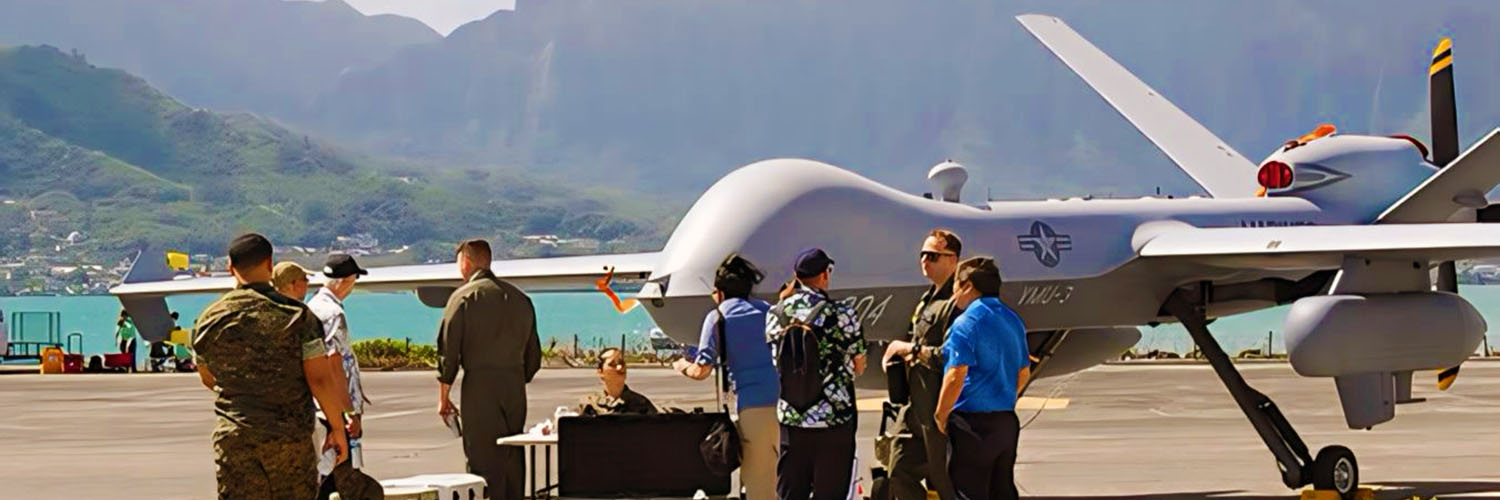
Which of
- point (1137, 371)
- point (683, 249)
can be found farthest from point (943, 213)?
point (1137, 371)

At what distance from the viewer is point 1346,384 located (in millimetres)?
15242

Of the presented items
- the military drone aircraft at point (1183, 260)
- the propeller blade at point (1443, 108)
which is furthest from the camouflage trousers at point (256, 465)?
the propeller blade at point (1443, 108)

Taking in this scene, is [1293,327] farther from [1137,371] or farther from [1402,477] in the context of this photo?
[1137,371]

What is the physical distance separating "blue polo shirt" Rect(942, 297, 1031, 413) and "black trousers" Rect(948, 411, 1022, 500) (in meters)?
0.06

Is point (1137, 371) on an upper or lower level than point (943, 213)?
lower

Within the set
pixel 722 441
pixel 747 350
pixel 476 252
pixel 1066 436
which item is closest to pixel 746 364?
pixel 747 350

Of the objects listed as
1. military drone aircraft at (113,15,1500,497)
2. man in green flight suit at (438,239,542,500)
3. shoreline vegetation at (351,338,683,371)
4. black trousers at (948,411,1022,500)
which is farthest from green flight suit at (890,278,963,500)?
shoreline vegetation at (351,338,683,371)

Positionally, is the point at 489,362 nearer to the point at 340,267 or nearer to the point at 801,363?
the point at 340,267

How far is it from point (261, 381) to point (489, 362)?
3.91m

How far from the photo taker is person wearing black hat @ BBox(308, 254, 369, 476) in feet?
35.4

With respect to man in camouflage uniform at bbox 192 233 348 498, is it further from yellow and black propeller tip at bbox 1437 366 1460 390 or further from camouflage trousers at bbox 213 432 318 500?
yellow and black propeller tip at bbox 1437 366 1460 390

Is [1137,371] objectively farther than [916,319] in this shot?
Yes

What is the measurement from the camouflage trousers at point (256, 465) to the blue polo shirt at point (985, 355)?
3487mm

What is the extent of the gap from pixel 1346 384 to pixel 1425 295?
1.07 meters
